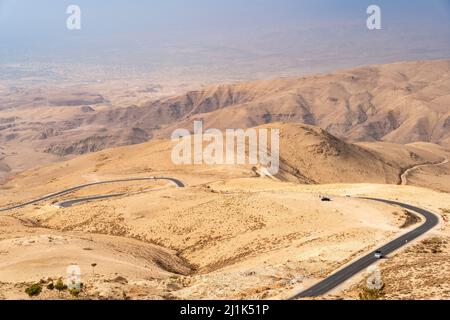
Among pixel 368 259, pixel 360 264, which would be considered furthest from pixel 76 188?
pixel 360 264

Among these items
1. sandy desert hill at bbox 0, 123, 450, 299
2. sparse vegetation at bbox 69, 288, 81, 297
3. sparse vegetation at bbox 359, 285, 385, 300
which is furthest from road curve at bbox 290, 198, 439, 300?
sparse vegetation at bbox 69, 288, 81, 297

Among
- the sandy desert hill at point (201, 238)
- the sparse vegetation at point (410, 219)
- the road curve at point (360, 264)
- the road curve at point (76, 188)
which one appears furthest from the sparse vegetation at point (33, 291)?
the road curve at point (76, 188)

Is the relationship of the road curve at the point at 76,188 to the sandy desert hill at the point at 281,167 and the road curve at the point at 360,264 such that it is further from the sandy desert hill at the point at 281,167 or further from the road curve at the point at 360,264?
the road curve at the point at 360,264

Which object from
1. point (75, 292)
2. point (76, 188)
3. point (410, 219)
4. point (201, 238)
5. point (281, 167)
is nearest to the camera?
point (75, 292)

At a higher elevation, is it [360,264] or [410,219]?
[360,264]

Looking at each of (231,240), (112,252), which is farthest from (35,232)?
(231,240)

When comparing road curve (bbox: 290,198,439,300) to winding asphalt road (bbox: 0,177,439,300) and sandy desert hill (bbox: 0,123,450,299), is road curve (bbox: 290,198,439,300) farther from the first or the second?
sandy desert hill (bbox: 0,123,450,299)

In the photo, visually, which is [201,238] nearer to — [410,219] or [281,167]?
[410,219]

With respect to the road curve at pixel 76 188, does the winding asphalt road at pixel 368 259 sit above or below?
above

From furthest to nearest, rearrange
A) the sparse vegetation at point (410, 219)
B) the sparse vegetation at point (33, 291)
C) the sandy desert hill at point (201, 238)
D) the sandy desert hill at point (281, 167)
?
the sandy desert hill at point (281, 167) → the sparse vegetation at point (410, 219) → the sandy desert hill at point (201, 238) → the sparse vegetation at point (33, 291)

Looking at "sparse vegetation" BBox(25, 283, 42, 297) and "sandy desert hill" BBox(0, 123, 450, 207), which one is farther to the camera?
"sandy desert hill" BBox(0, 123, 450, 207)
